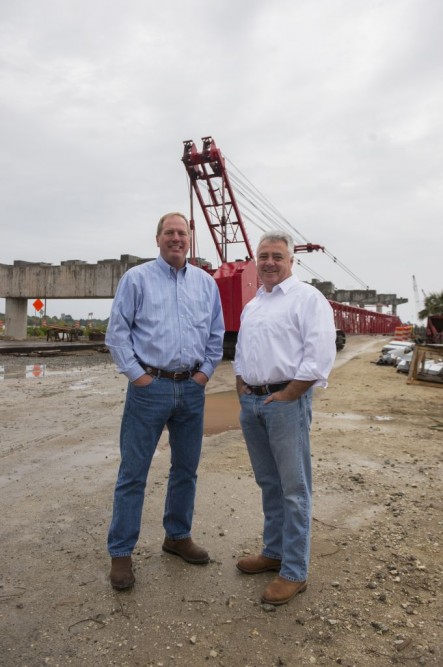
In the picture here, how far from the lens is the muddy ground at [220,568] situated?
2.28 m

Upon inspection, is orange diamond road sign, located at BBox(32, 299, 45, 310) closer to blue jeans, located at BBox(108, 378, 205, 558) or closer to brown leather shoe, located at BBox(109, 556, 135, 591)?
blue jeans, located at BBox(108, 378, 205, 558)

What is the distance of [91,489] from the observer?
428cm

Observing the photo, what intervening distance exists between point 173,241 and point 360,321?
40.0 m

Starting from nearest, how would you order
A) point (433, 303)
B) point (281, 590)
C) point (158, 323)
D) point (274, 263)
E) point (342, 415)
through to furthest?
point (281, 590), point (274, 263), point (158, 323), point (342, 415), point (433, 303)

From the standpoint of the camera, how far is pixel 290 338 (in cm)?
275

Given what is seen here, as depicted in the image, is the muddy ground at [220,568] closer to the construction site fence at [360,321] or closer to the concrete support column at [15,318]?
the construction site fence at [360,321]

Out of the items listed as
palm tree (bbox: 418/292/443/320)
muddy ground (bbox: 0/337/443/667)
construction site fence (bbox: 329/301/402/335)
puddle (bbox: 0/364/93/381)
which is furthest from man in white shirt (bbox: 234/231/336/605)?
palm tree (bbox: 418/292/443/320)

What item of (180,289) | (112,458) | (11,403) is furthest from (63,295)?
(180,289)

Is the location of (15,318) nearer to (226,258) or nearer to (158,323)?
(226,258)

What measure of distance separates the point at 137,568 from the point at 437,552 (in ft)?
6.33

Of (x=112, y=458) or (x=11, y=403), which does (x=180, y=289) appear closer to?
(x=112, y=458)

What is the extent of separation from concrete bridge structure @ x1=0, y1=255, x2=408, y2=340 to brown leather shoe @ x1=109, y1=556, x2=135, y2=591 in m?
29.2

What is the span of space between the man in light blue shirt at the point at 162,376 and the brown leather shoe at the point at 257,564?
9.5 inches

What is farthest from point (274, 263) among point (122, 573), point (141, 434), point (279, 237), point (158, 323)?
point (122, 573)
